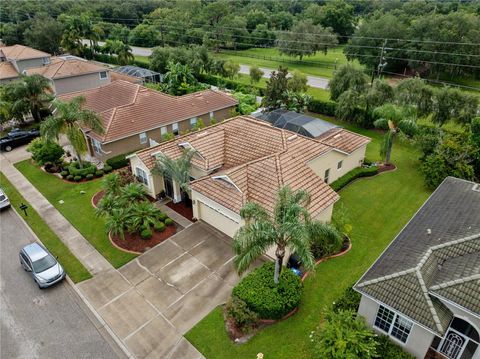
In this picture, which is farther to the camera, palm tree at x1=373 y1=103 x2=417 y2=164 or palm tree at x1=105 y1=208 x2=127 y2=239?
palm tree at x1=373 y1=103 x2=417 y2=164

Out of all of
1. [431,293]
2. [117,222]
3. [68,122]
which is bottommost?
[117,222]

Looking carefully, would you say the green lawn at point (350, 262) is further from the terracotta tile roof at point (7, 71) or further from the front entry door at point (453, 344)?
the terracotta tile roof at point (7, 71)

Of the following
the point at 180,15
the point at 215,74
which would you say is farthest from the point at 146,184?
the point at 180,15

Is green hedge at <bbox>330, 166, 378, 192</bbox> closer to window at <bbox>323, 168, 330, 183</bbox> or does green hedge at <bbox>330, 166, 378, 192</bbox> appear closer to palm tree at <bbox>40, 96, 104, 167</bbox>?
window at <bbox>323, 168, 330, 183</bbox>

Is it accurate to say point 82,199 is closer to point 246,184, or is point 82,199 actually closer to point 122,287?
point 122,287

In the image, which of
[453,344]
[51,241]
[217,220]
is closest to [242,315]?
[217,220]

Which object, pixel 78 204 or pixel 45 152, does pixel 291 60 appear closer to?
pixel 45 152

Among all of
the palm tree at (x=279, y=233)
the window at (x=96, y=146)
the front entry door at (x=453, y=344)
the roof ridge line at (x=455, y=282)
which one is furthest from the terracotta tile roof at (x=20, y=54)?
the front entry door at (x=453, y=344)

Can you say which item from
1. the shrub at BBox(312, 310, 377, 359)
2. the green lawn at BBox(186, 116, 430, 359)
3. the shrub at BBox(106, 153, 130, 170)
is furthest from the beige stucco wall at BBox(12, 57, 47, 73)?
the shrub at BBox(312, 310, 377, 359)
